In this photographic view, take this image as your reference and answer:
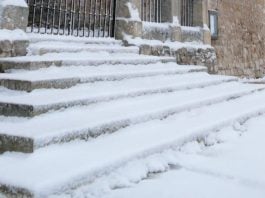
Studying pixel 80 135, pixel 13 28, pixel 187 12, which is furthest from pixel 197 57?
pixel 80 135

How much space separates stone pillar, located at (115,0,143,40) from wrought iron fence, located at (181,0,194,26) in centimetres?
237

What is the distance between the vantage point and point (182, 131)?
3.42 m

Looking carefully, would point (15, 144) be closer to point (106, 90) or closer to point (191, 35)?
point (106, 90)

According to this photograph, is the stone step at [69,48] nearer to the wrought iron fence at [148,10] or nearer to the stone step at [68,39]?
the stone step at [68,39]

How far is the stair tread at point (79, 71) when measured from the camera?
11.6ft

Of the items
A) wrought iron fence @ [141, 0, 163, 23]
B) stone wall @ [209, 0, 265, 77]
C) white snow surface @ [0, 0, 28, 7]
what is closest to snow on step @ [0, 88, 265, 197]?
white snow surface @ [0, 0, 28, 7]

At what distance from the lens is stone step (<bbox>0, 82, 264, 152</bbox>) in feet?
8.59

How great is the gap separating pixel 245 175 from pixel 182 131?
0.88m

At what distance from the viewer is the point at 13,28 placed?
4.47m

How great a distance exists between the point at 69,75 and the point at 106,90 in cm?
41

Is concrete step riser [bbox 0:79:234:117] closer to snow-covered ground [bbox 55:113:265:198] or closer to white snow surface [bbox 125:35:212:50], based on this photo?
snow-covered ground [bbox 55:113:265:198]

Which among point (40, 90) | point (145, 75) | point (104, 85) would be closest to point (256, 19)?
point (145, 75)

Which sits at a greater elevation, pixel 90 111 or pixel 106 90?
pixel 106 90

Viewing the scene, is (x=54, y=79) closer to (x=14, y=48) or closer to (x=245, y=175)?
(x=14, y=48)
